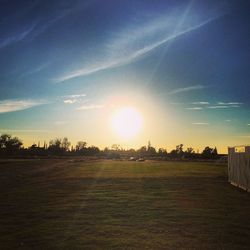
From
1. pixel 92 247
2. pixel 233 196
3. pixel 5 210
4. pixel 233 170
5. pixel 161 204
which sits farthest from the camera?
pixel 233 170

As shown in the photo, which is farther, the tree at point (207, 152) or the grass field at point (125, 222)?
the tree at point (207, 152)

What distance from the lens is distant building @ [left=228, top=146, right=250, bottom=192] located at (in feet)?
77.3

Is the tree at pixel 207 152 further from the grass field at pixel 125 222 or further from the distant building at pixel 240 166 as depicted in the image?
the grass field at pixel 125 222

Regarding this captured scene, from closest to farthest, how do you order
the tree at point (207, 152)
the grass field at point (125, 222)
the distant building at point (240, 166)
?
the grass field at point (125, 222), the distant building at point (240, 166), the tree at point (207, 152)

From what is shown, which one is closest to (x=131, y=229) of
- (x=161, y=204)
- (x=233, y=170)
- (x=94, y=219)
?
(x=94, y=219)

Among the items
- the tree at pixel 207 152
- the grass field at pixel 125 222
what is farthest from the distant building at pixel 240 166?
the tree at pixel 207 152

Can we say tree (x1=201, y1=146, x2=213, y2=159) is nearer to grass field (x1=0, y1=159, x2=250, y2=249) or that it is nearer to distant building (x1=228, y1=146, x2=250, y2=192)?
distant building (x1=228, y1=146, x2=250, y2=192)

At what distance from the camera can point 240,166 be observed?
25.6m

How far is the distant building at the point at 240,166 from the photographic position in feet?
77.3

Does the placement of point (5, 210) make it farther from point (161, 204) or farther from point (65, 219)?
point (161, 204)

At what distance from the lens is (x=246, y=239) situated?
9859mm

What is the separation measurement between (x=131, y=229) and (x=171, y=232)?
1194 mm

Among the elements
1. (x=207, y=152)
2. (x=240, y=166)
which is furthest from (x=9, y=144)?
(x=240, y=166)

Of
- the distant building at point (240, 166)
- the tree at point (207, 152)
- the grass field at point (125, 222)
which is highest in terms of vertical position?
the tree at point (207, 152)
